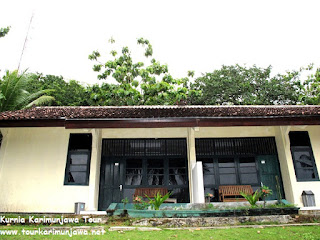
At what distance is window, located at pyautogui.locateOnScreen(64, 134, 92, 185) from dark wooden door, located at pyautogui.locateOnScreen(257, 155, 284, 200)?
5.83 meters

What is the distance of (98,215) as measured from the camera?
5770mm

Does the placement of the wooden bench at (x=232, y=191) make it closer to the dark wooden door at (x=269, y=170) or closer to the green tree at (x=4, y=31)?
the dark wooden door at (x=269, y=170)

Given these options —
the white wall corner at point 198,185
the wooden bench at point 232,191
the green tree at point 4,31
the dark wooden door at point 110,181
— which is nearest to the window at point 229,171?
the wooden bench at point 232,191

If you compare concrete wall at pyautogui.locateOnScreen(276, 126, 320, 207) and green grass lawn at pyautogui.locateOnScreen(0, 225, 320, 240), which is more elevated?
concrete wall at pyautogui.locateOnScreen(276, 126, 320, 207)

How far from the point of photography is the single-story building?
7.22m

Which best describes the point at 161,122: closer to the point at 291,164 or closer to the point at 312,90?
the point at 291,164

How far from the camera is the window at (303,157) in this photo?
8211mm

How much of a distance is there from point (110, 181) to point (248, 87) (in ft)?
50.7

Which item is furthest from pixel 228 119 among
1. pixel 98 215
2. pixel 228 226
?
pixel 98 215

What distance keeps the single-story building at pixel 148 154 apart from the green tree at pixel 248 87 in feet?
38.6

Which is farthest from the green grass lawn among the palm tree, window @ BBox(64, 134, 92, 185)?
the palm tree

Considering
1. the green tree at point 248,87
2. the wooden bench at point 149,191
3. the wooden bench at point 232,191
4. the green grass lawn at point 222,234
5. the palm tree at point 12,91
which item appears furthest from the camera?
the green tree at point 248,87

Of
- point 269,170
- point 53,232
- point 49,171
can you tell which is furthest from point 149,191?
point 269,170

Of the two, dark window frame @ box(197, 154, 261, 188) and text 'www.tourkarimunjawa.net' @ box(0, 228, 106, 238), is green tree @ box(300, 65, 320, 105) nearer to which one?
dark window frame @ box(197, 154, 261, 188)
